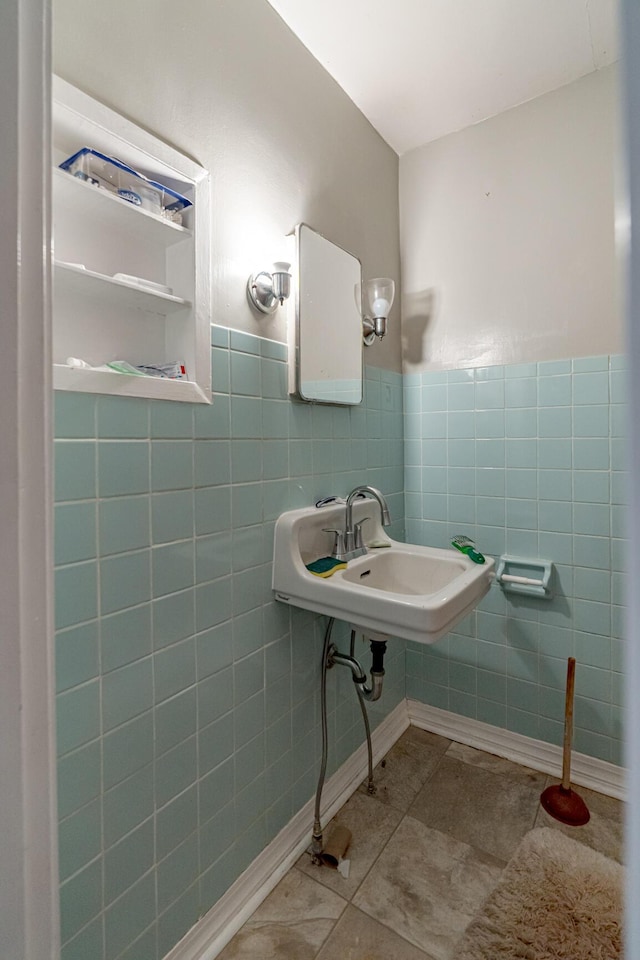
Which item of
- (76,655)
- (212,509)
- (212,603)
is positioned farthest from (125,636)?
(212,509)

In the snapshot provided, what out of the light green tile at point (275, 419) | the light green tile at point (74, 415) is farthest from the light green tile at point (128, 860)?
the light green tile at point (275, 419)

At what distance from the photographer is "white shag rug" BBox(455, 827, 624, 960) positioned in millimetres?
975

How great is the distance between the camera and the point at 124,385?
0.82 meters

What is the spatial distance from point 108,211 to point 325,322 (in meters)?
0.70

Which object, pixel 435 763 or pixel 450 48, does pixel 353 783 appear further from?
pixel 450 48

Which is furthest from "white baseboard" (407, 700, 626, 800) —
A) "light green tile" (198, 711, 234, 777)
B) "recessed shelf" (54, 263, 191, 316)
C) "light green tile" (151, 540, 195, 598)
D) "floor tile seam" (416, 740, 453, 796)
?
"recessed shelf" (54, 263, 191, 316)

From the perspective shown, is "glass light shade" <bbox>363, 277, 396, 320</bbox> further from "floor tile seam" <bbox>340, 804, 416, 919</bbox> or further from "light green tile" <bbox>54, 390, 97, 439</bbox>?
"floor tile seam" <bbox>340, 804, 416, 919</bbox>

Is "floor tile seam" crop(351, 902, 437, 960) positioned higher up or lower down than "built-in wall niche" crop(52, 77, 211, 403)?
lower down

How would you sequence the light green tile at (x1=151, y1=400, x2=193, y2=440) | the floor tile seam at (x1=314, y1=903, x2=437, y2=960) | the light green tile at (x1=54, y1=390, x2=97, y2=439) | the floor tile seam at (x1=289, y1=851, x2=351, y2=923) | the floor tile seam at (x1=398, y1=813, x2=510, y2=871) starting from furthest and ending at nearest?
1. the floor tile seam at (x1=398, y1=813, x2=510, y2=871)
2. the floor tile seam at (x1=289, y1=851, x2=351, y2=923)
3. the floor tile seam at (x1=314, y1=903, x2=437, y2=960)
4. the light green tile at (x1=151, y1=400, x2=193, y2=440)
5. the light green tile at (x1=54, y1=390, x2=97, y2=439)

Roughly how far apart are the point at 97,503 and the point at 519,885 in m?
1.49

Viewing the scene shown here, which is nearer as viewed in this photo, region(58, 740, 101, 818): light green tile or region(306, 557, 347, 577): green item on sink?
region(58, 740, 101, 818): light green tile

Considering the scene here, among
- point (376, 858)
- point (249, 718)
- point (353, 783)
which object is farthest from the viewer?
point (353, 783)

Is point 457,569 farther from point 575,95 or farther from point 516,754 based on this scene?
point 575,95

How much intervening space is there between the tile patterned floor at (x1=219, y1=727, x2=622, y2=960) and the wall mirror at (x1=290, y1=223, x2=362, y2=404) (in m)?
1.40
